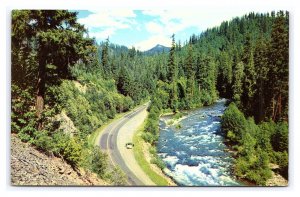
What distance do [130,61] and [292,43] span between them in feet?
8.93

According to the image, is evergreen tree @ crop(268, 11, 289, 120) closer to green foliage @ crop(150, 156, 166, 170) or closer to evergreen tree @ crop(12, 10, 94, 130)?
green foliage @ crop(150, 156, 166, 170)

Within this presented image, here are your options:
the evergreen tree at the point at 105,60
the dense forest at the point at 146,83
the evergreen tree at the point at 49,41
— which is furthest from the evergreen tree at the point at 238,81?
the evergreen tree at the point at 49,41

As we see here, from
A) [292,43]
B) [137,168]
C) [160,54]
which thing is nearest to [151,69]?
[160,54]

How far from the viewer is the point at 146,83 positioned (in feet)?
24.7

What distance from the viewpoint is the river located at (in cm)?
705

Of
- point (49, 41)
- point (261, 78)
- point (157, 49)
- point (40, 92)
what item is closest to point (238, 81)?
point (261, 78)

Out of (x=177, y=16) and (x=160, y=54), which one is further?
(x=160, y=54)

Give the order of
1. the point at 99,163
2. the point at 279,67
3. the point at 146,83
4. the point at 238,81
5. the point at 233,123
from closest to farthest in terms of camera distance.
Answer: the point at 279,67 < the point at 99,163 < the point at 233,123 < the point at 238,81 < the point at 146,83

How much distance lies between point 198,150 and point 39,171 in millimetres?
2706

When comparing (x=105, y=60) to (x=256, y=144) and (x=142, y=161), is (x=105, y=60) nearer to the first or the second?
(x=142, y=161)

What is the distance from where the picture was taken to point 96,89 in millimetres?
7539

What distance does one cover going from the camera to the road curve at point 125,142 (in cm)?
708

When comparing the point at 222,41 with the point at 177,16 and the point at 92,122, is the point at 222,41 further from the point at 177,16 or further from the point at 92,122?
the point at 92,122

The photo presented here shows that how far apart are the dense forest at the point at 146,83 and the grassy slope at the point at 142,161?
0.23 metres
